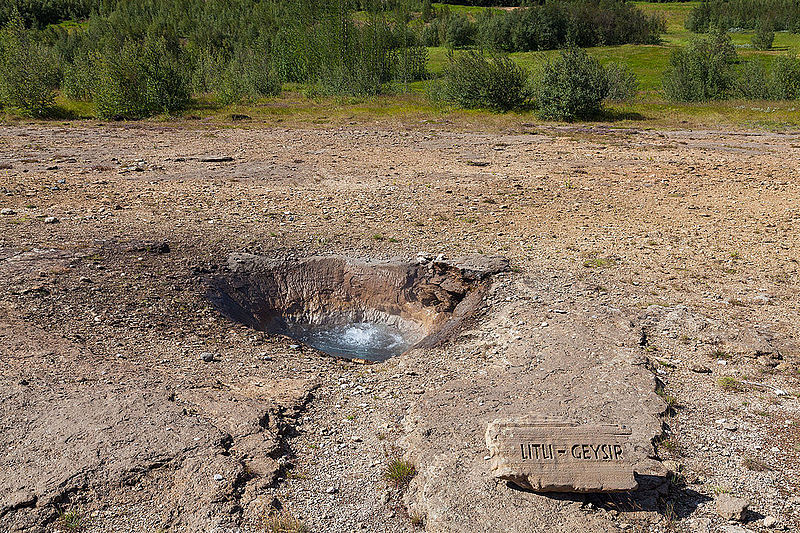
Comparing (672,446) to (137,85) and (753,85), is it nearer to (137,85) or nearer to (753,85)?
(137,85)

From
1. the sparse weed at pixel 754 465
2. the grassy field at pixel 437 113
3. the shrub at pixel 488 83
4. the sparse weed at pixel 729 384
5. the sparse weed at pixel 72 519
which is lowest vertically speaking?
the sparse weed at pixel 754 465

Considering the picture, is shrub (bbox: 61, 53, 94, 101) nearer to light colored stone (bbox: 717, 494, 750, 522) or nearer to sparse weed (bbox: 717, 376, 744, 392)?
sparse weed (bbox: 717, 376, 744, 392)

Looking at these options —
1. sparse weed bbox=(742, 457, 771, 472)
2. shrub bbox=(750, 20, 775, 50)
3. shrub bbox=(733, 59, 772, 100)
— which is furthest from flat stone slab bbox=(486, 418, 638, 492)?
shrub bbox=(750, 20, 775, 50)

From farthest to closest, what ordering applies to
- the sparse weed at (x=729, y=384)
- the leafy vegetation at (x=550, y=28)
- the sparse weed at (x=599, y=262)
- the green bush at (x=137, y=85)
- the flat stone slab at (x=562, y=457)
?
the leafy vegetation at (x=550, y=28)
the green bush at (x=137, y=85)
the sparse weed at (x=599, y=262)
the sparse weed at (x=729, y=384)
the flat stone slab at (x=562, y=457)

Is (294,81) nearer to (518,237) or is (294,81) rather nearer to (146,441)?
(518,237)

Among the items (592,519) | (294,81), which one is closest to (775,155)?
(592,519)

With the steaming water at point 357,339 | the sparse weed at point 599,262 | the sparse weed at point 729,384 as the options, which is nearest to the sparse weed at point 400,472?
the steaming water at point 357,339

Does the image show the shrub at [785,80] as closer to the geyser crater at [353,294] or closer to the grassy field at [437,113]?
the grassy field at [437,113]
